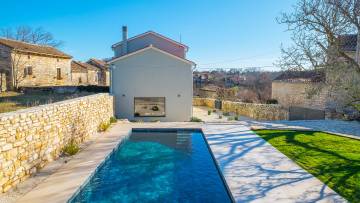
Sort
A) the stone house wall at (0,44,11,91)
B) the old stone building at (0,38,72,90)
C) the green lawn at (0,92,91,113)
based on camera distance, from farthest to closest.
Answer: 1. the old stone building at (0,38,72,90)
2. the stone house wall at (0,44,11,91)
3. the green lawn at (0,92,91,113)

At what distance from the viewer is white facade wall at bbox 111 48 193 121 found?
2256 centimetres

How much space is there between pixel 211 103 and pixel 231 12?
18.1m

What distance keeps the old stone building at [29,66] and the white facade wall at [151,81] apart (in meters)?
12.2

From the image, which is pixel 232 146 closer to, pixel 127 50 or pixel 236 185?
pixel 236 185

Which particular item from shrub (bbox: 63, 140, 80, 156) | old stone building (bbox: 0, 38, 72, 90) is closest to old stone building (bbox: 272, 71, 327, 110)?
shrub (bbox: 63, 140, 80, 156)

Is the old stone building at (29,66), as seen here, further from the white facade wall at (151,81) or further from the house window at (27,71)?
the white facade wall at (151,81)

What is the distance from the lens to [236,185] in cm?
852

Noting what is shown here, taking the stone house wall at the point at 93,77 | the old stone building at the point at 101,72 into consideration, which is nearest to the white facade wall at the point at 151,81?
the stone house wall at the point at 93,77

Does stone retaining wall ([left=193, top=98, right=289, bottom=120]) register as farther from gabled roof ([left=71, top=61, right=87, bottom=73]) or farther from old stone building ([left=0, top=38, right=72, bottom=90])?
gabled roof ([left=71, top=61, right=87, bottom=73])

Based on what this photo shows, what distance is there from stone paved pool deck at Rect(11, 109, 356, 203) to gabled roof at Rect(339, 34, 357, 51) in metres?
4.44

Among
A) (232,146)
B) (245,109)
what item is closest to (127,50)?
(245,109)

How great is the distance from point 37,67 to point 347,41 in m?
31.0

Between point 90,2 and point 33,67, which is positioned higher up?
point 90,2

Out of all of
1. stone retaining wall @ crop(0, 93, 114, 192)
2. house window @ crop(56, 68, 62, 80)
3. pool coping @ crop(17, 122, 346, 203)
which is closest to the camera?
pool coping @ crop(17, 122, 346, 203)
